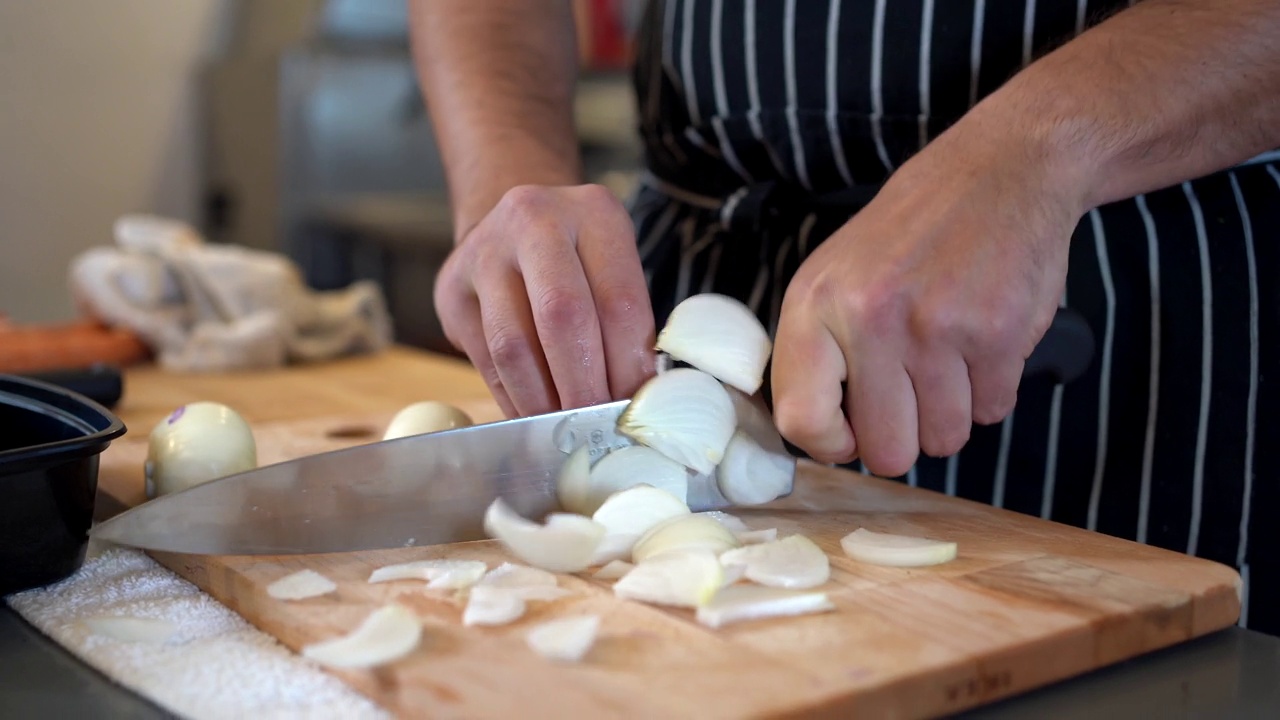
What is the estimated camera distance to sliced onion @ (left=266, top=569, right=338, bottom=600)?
2.42ft

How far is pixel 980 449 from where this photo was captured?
1118 millimetres

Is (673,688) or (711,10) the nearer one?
(673,688)

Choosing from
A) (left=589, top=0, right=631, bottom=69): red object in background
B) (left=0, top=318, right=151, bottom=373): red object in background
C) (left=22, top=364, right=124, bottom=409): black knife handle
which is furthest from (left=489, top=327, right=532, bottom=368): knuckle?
(left=589, top=0, right=631, bottom=69): red object in background

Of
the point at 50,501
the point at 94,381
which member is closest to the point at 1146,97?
the point at 50,501

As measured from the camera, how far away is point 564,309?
0.89 metres

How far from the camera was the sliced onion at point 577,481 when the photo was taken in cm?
88

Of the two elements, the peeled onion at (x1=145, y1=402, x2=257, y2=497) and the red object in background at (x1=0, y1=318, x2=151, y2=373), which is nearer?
the peeled onion at (x1=145, y1=402, x2=257, y2=497)

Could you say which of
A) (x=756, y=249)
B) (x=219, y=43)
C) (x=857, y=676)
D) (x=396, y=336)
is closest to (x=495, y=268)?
Answer: (x=756, y=249)

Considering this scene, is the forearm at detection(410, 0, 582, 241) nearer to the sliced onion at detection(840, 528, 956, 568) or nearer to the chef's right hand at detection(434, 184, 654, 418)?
the chef's right hand at detection(434, 184, 654, 418)

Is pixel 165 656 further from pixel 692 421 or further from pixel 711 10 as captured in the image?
pixel 711 10

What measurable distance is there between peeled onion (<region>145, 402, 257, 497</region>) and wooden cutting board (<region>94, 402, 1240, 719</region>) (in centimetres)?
11

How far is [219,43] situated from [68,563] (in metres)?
2.63

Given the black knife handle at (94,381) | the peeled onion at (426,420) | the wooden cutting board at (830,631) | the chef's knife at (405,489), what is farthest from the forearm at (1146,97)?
the black knife handle at (94,381)

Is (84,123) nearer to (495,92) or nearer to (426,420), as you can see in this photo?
(495,92)
